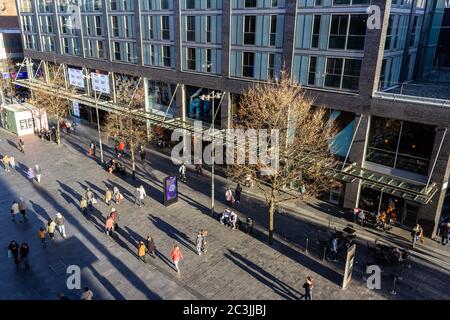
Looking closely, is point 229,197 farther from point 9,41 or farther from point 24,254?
point 9,41

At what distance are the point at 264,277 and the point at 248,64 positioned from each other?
63.2 feet

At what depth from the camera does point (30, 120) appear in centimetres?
4800

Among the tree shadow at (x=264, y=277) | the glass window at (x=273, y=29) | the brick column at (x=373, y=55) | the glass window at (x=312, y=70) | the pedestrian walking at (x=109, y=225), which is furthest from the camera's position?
the glass window at (x=273, y=29)

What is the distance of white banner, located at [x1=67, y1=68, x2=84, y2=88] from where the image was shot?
52750mm

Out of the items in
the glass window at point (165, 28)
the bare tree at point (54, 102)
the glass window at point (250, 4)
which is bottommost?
the bare tree at point (54, 102)

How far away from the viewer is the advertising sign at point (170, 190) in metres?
Result: 28.6

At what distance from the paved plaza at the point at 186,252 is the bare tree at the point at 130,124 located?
150 inches

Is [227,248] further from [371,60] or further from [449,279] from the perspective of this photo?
[371,60]

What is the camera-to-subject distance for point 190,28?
37.2 metres

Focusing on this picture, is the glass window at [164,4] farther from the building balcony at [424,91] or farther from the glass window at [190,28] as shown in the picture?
the building balcony at [424,91]

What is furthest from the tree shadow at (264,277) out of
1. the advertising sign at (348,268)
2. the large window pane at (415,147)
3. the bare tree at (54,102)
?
the bare tree at (54,102)

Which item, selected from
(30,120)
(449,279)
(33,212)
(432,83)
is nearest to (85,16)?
(30,120)

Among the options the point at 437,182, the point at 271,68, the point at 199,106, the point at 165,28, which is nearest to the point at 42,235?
the point at 199,106
